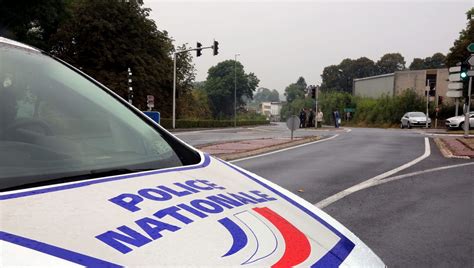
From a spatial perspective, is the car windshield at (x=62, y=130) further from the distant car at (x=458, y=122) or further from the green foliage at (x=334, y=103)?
the green foliage at (x=334, y=103)

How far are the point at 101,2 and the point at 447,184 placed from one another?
35.0m

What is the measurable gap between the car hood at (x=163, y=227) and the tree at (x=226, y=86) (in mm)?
102617

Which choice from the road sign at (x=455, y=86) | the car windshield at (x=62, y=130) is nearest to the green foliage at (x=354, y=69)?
the road sign at (x=455, y=86)

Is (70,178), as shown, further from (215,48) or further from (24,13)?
(215,48)

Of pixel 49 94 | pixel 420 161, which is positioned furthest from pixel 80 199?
pixel 420 161

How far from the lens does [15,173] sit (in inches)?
58.0

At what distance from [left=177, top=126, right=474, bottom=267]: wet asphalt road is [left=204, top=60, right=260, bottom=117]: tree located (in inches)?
3740

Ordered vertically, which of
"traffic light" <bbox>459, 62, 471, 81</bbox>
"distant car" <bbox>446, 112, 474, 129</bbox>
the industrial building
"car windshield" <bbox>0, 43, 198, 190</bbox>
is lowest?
"distant car" <bbox>446, 112, 474, 129</bbox>

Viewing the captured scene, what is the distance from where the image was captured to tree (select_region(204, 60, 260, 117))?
358 ft

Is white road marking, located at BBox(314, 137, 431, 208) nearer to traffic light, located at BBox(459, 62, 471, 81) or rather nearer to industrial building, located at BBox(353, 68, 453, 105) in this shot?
traffic light, located at BBox(459, 62, 471, 81)

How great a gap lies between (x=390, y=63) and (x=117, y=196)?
12209 centimetres

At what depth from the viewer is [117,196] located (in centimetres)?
143

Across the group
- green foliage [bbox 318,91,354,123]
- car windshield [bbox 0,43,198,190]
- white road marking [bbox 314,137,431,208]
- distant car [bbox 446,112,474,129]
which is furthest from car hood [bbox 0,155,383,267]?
green foliage [bbox 318,91,354,123]

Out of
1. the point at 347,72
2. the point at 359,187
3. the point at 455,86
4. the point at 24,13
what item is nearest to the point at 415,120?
the point at 455,86
